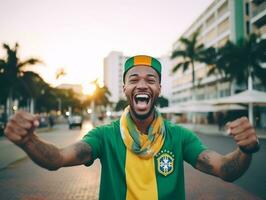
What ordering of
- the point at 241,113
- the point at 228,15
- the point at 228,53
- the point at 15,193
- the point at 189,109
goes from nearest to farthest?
the point at 15,193
the point at 189,109
the point at 228,53
the point at 241,113
the point at 228,15

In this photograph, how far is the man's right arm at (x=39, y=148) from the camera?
1730 mm

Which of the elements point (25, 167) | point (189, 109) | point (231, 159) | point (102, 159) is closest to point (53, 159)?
point (102, 159)

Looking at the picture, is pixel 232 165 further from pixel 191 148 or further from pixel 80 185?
pixel 80 185

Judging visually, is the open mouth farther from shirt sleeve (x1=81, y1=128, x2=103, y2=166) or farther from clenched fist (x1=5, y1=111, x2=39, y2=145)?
clenched fist (x1=5, y1=111, x2=39, y2=145)

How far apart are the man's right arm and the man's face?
46cm

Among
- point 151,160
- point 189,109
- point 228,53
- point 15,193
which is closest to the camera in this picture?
point 151,160

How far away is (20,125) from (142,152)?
0.84 metres

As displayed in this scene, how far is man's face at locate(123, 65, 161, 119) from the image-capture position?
245cm

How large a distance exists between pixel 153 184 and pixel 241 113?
45.8 metres

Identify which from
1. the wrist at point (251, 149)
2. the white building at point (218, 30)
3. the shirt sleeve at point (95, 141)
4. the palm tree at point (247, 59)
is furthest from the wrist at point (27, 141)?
the white building at point (218, 30)

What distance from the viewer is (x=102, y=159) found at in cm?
241

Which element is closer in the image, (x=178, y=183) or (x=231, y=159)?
(x=231, y=159)

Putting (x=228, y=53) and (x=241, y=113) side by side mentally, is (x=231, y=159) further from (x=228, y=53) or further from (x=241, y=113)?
(x=241, y=113)

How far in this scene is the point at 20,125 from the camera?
5.70 ft
